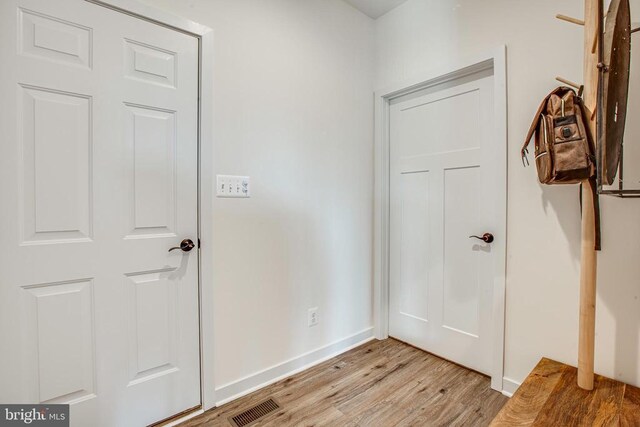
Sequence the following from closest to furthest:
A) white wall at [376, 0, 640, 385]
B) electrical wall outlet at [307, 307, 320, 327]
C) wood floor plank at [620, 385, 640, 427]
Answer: wood floor plank at [620, 385, 640, 427] → white wall at [376, 0, 640, 385] → electrical wall outlet at [307, 307, 320, 327]

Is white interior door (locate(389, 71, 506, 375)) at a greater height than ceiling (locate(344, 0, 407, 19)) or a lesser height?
lesser

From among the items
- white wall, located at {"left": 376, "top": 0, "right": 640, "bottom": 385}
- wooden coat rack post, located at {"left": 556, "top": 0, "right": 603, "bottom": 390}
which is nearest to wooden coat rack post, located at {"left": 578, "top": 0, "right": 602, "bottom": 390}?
wooden coat rack post, located at {"left": 556, "top": 0, "right": 603, "bottom": 390}

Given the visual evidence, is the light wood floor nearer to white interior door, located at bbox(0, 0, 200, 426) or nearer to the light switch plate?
white interior door, located at bbox(0, 0, 200, 426)

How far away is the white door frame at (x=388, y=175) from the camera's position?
181cm

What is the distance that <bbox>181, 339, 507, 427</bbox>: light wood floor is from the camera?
1.62 meters

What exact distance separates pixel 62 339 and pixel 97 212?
1.84 feet

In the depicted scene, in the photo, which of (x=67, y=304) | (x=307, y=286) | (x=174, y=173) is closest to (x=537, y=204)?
(x=307, y=286)

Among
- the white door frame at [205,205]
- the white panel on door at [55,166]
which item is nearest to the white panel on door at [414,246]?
the white door frame at [205,205]

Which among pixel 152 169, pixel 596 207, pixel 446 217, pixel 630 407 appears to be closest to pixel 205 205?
Answer: pixel 152 169

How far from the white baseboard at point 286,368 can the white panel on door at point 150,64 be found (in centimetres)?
167

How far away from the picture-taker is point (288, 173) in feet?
6.63

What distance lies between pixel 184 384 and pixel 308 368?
81 centimetres

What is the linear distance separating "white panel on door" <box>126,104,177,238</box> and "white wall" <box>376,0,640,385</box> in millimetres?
1839

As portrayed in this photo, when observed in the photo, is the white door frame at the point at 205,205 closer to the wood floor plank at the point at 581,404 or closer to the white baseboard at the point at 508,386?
the wood floor plank at the point at 581,404
